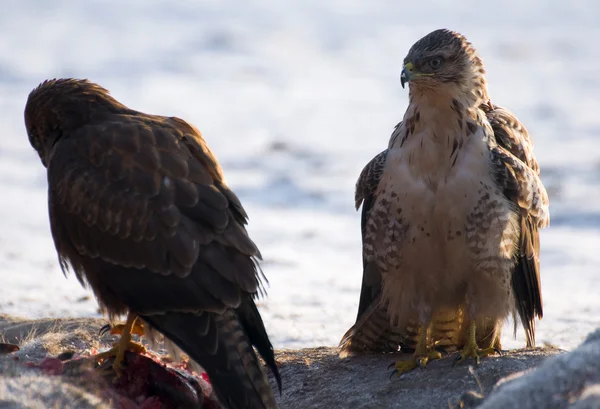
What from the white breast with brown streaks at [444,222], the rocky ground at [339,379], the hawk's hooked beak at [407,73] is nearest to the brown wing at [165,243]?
the rocky ground at [339,379]

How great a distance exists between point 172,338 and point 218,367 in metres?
0.29

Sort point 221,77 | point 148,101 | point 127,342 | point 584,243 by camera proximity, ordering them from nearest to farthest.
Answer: point 127,342
point 584,243
point 148,101
point 221,77

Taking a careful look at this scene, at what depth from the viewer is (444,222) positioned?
20.2 ft

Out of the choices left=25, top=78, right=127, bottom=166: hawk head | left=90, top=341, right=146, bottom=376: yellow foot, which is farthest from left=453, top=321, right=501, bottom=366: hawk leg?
left=25, top=78, right=127, bottom=166: hawk head

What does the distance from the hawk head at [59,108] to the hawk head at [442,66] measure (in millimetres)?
1634

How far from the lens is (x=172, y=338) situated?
555cm

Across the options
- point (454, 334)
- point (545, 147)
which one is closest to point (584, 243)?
point (545, 147)

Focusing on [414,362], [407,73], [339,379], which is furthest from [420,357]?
[407,73]

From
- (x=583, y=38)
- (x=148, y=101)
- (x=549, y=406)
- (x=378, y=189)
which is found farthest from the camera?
(x=583, y=38)

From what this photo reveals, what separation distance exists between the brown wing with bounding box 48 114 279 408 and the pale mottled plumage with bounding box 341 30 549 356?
38.1 inches

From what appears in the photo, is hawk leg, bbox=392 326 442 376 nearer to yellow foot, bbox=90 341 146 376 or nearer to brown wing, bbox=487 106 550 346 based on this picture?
brown wing, bbox=487 106 550 346

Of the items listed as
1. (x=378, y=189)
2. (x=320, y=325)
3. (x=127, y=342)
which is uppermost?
(x=378, y=189)

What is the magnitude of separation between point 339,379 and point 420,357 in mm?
473

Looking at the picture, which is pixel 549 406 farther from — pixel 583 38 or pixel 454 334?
pixel 583 38
